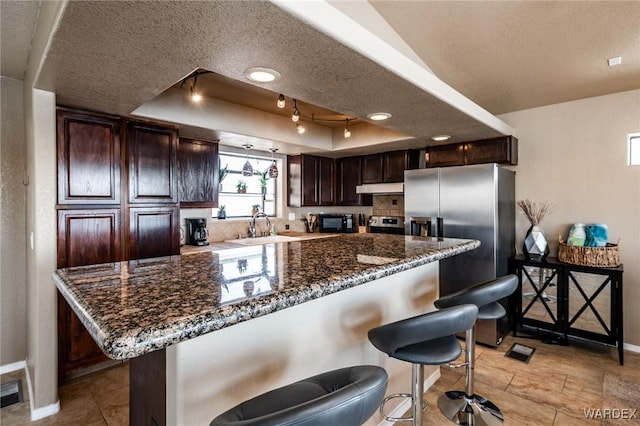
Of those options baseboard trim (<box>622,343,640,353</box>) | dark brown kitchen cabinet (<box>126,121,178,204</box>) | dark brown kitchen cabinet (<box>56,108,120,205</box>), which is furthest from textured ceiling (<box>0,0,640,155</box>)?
baseboard trim (<box>622,343,640,353</box>)

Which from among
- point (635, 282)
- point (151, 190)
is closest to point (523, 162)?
point (635, 282)

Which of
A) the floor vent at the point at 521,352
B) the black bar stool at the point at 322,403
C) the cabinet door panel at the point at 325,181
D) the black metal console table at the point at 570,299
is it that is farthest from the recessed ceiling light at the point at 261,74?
the floor vent at the point at 521,352

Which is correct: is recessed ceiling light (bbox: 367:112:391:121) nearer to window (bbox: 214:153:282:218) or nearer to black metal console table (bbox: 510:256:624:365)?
black metal console table (bbox: 510:256:624:365)

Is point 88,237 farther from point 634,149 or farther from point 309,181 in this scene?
point 634,149

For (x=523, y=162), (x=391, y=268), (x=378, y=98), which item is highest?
(x=378, y=98)

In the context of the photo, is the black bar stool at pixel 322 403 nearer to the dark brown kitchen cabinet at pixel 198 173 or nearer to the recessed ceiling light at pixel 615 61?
the dark brown kitchen cabinet at pixel 198 173

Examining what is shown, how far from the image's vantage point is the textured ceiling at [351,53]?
135cm

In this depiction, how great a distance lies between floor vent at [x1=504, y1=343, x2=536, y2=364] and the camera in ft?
9.64

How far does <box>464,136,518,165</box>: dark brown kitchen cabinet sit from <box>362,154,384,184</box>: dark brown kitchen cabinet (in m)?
1.16

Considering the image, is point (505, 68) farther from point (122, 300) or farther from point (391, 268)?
point (122, 300)

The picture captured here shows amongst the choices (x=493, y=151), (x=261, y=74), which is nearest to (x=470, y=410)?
(x=261, y=74)

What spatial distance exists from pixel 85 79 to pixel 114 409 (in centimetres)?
219

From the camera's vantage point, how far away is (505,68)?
289 centimetres

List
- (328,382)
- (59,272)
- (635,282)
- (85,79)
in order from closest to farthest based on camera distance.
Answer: (328,382) → (59,272) → (85,79) → (635,282)
